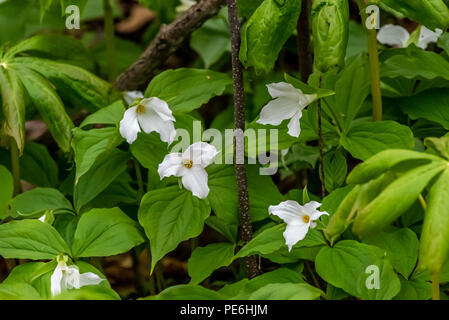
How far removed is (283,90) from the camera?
1.56m

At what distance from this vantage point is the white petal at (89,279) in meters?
1.47

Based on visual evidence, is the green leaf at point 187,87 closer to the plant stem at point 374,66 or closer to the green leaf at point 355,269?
the plant stem at point 374,66

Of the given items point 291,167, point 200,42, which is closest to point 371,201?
point 291,167

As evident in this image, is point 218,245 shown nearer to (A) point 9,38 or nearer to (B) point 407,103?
(B) point 407,103

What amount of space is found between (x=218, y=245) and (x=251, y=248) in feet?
0.79

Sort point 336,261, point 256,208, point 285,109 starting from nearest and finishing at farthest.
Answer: point 336,261 → point 285,109 → point 256,208

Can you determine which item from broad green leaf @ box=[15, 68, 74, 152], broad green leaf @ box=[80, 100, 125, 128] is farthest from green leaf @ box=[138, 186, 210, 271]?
broad green leaf @ box=[15, 68, 74, 152]

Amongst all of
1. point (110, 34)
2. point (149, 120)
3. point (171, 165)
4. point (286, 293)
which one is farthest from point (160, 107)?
point (110, 34)

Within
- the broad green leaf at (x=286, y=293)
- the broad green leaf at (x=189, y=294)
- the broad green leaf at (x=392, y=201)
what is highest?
the broad green leaf at (x=392, y=201)

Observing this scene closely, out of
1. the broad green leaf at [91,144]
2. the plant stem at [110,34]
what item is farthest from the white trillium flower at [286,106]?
the plant stem at [110,34]

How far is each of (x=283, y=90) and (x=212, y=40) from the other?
3.27 feet

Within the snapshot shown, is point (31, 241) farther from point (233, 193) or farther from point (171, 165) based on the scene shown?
point (233, 193)

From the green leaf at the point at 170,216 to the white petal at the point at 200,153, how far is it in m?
0.13

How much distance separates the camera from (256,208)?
5.61ft
